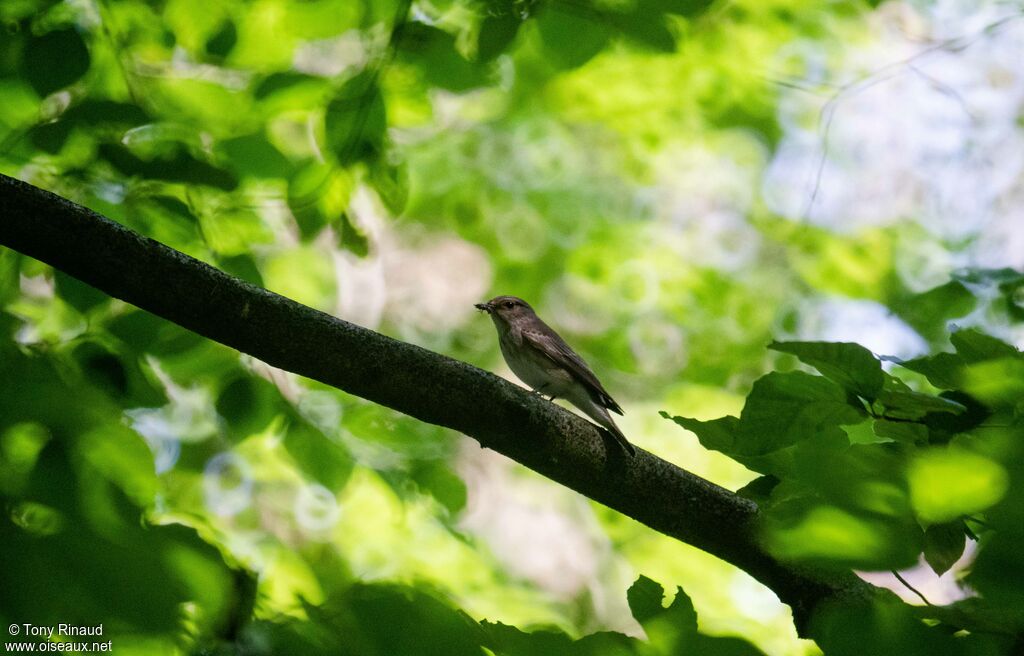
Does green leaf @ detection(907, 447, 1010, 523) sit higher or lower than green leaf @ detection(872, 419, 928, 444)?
higher

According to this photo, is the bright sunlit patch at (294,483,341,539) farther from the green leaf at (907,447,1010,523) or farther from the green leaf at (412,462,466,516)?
the green leaf at (907,447,1010,523)

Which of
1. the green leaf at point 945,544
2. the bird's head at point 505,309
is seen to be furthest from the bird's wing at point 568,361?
the green leaf at point 945,544

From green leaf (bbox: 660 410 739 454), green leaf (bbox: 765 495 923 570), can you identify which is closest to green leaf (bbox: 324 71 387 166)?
green leaf (bbox: 660 410 739 454)

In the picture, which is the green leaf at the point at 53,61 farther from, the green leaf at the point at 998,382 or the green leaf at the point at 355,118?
the green leaf at the point at 998,382

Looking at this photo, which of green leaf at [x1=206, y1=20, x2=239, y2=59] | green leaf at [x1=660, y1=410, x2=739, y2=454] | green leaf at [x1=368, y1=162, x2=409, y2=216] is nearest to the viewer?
green leaf at [x1=660, y1=410, x2=739, y2=454]

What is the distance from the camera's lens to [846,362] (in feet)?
6.80

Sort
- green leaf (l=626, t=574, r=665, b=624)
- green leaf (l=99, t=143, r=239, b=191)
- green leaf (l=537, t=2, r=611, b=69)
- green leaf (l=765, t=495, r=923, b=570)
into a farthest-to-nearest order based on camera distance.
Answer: green leaf (l=537, t=2, r=611, b=69) → green leaf (l=99, t=143, r=239, b=191) → green leaf (l=626, t=574, r=665, b=624) → green leaf (l=765, t=495, r=923, b=570)

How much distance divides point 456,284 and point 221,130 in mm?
8569

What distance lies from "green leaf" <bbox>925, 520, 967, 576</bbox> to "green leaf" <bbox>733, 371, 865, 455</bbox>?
0.34m

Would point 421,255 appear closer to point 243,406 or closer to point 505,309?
point 505,309

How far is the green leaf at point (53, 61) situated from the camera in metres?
3.00

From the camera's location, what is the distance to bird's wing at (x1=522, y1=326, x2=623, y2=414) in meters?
4.50

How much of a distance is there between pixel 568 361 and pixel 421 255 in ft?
27.0

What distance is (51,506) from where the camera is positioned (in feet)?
5.59
